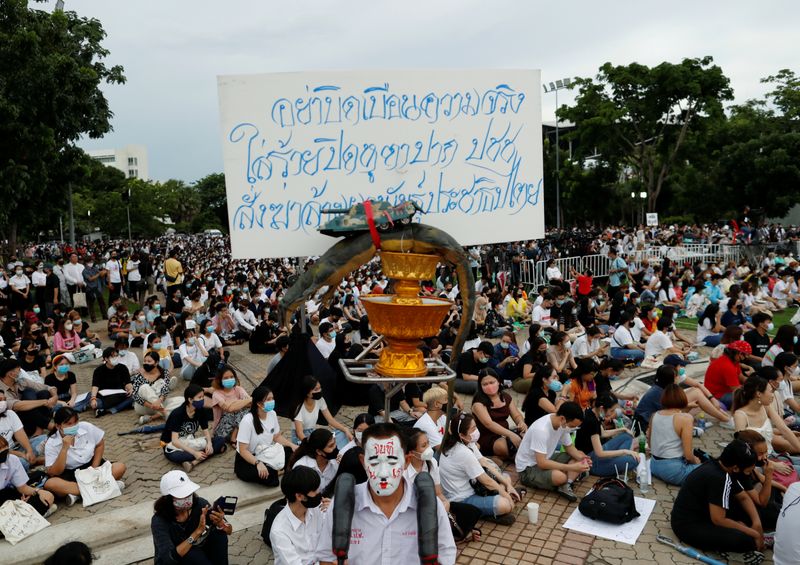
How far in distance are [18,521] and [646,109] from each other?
109ft

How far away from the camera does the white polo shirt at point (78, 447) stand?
657cm

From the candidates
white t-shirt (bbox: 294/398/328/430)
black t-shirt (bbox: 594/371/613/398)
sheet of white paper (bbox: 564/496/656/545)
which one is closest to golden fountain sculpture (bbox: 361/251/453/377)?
sheet of white paper (bbox: 564/496/656/545)

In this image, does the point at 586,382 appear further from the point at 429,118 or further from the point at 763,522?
the point at 429,118

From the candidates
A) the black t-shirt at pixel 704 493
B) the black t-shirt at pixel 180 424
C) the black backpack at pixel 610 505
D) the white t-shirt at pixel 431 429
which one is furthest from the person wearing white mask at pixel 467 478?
the black t-shirt at pixel 180 424

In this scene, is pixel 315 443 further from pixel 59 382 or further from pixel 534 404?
pixel 59 382

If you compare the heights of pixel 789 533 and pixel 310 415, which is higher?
pixel 310 415

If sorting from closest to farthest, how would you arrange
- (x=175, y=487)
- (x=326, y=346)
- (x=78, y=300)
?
(x=175, y=487) → (x=326, y=346) → (x=78, y=300)

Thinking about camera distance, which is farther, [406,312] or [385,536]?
[406,312]

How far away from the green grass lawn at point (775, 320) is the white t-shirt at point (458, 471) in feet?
35.9

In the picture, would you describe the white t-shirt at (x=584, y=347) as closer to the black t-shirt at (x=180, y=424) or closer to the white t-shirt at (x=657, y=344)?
the white t-shirt at (x=657, y=344)

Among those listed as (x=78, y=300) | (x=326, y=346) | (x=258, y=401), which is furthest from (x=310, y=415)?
(x=78, y=300)

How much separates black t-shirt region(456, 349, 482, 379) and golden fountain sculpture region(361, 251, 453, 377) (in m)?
6.52

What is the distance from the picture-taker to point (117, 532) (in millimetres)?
5836

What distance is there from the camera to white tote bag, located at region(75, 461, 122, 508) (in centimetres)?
650
